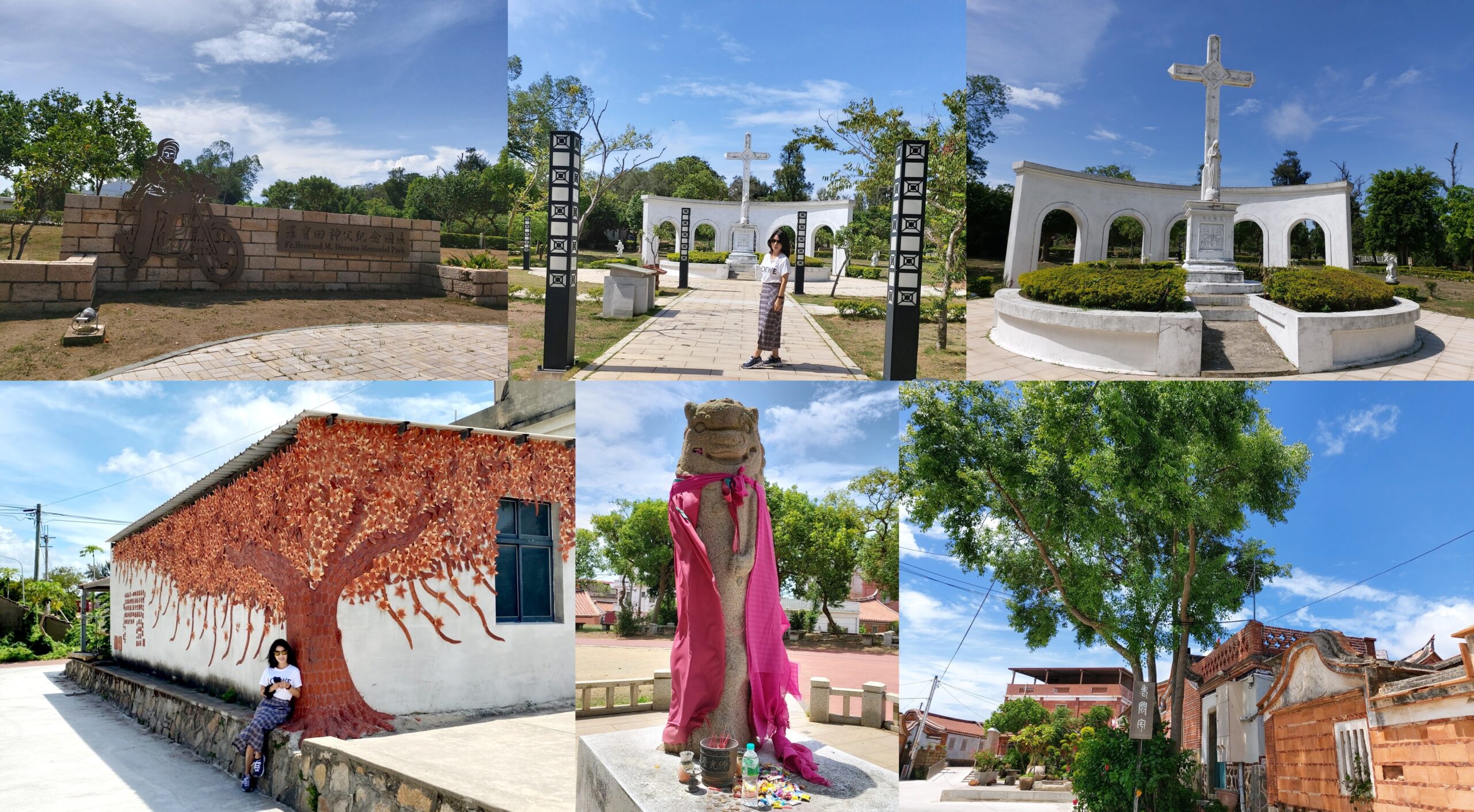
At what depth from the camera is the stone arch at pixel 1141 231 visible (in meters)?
13.6

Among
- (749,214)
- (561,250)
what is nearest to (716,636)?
(561,250)

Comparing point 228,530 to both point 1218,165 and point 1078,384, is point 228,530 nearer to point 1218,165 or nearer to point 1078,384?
point 1078,384

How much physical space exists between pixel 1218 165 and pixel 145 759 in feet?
47.2

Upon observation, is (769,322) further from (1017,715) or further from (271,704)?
(1017,715)

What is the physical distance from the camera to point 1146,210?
44.7 feet

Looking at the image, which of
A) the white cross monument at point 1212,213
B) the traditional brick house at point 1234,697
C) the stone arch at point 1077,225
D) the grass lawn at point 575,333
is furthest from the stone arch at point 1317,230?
the grass lawn at point 575,333

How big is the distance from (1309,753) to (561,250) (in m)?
8.82

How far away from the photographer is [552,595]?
8188 mm

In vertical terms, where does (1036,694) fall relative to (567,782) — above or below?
below

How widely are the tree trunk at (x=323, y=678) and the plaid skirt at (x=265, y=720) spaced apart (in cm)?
8

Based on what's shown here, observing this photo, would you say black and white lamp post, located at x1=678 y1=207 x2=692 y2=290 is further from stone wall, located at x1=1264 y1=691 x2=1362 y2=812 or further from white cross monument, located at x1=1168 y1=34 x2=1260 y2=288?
stone wall, located at x1=1264 y1=691 x2=1362 y2=812

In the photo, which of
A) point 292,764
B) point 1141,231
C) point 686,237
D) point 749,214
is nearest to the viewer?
point 292,764

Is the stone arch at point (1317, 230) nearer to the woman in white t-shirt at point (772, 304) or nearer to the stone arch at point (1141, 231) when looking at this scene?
the stone arch at point (1141, 231)

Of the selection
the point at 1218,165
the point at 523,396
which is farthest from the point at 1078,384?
the point at 523,396
